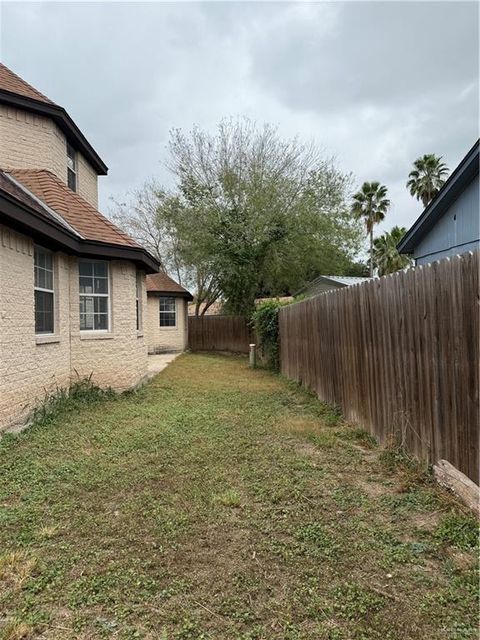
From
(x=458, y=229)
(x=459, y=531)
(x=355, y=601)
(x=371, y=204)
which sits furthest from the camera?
(x=371, y=204)

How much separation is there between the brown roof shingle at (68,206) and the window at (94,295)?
64cm

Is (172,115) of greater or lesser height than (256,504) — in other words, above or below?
above

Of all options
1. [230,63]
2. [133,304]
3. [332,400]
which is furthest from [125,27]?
[332,400]

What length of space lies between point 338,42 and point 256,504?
8.14m

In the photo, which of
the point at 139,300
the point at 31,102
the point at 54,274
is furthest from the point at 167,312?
the point at 54,274

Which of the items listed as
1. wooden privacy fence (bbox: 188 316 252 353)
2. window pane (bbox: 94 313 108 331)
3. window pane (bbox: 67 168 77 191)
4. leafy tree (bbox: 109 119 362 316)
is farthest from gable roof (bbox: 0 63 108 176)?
wooden privacy fence (bbox: 188 316 252 353)

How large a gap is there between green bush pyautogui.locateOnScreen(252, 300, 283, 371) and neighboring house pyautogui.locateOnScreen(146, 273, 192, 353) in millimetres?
7105

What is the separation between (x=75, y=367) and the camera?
27.2 feet

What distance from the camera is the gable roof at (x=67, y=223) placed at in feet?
22.7

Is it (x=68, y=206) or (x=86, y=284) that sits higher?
(x=68, y=206)

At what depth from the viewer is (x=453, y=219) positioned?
10.1 metres

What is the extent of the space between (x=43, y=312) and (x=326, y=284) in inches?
596

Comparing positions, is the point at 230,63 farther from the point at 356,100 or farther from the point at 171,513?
the point at 171,513

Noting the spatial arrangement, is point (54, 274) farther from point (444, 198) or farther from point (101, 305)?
point (444, 198)
